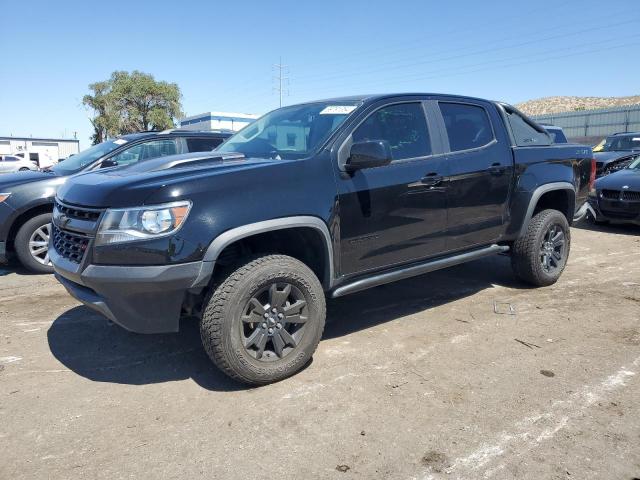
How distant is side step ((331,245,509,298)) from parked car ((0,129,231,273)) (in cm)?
305

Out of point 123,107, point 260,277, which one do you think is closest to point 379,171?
point 260,277

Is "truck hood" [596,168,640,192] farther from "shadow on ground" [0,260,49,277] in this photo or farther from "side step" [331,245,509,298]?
"shadow on ground" [0,260,49,277]

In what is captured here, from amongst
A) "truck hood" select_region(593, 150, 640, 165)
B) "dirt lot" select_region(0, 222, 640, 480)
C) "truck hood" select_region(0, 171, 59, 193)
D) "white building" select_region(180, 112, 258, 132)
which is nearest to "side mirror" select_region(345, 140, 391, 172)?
"dirt lot" select_region(0, 222, 640, 480)

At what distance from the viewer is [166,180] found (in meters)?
2.92

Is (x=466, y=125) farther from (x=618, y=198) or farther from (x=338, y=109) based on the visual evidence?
(x=618, y=198)

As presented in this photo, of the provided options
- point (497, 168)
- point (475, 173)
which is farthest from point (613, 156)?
point (475, 173)

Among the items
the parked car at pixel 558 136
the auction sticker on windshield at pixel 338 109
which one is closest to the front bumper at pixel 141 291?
the auction sticker on windshield at pixel 338 109

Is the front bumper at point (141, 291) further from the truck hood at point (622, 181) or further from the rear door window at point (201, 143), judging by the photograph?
the truck hood at point (622, 181)

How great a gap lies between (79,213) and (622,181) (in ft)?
Answer: 28.9

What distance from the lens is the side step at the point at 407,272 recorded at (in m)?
3.54

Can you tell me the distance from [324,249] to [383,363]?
90 centimetres

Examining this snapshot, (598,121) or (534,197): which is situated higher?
(598,121)

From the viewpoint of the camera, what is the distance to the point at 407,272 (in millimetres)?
3875

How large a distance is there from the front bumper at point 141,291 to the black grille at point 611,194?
830 centimetres
